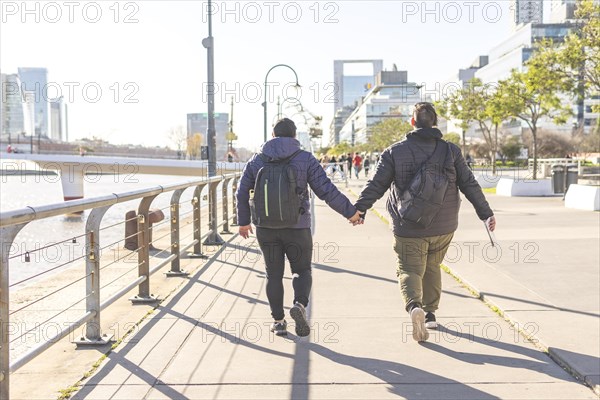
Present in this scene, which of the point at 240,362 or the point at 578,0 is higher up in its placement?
the point at 578,0

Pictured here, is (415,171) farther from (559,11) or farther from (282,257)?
(559,11)

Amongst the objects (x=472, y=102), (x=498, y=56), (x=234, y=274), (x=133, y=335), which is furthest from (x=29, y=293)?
(x=498, y=56)

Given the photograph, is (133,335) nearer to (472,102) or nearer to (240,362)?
(240,362)

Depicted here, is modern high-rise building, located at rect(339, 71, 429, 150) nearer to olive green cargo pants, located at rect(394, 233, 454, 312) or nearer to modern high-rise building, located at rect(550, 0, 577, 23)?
modern high-rise building, located at rect(550, 0, 577, 23)

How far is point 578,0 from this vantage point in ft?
60.4

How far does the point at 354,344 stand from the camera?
17.6 ft

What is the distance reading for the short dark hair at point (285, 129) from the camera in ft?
18.6

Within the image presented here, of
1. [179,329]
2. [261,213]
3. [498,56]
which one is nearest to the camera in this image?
[261,213]

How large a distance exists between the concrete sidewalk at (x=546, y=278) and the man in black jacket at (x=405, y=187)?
97 cm

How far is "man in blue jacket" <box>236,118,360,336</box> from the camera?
553cm

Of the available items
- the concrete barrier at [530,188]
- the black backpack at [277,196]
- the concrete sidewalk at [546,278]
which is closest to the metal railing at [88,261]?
the black backpack at [277,196]

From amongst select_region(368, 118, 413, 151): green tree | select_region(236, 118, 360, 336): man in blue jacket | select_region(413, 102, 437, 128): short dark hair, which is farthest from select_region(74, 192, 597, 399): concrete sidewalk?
select_region(368, 118, 413, 151): green tree

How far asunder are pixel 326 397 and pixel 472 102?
3120 cm

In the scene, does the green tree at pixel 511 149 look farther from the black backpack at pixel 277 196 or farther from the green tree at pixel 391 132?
the black backpack at pixel 277 196
